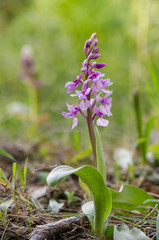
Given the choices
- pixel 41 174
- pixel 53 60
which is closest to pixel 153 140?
pixel 41 174

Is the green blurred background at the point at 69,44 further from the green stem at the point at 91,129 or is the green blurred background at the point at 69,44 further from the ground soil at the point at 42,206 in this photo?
Result: the green stem at the point at 91,129

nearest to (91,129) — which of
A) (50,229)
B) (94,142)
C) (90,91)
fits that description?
(94,142)

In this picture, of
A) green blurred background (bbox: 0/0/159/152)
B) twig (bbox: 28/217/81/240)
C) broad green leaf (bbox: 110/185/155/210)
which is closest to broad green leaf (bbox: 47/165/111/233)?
twig (bbox: 28/217/81/240)

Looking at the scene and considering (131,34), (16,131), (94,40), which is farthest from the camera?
(131,34)

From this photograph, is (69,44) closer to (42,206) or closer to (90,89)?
(42,206)

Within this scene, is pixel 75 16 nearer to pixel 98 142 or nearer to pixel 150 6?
pixel 150 6
